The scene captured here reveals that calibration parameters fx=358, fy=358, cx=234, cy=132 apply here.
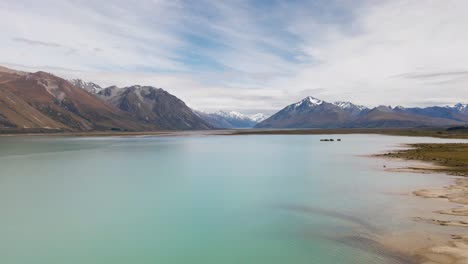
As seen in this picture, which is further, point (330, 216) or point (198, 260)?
point (330, 216)

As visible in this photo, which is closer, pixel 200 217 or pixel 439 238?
pixel 439 238

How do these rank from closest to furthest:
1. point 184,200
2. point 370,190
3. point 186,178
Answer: point 184,200 < point 370,190 < point 186,178

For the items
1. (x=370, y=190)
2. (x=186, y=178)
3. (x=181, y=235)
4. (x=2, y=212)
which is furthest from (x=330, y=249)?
(x=186, y=178)

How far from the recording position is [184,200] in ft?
140

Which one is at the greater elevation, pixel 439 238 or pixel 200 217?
pixel 439 238

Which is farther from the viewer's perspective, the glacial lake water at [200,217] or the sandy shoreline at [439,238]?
the glacial lake water at [200,217]

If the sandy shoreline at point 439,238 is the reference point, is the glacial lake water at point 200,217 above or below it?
below

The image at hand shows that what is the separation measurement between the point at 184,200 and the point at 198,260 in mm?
19163

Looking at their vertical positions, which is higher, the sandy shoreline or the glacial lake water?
the sandy shoreline

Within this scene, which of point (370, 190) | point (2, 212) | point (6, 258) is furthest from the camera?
point (370, 190)

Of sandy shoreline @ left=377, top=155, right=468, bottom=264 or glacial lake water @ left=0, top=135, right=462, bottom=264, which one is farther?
glacial lake water @ left=0, top=135, right=462, bottom=264

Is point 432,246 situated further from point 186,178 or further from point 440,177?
point 186,178

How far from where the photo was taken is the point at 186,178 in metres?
61.2

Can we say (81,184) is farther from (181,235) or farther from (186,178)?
(181,235)
